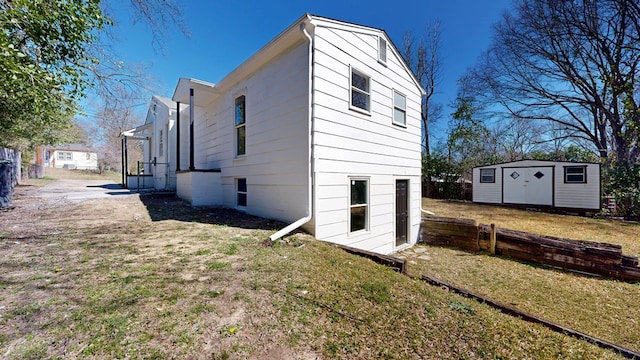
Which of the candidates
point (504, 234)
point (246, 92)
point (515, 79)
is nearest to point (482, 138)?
point (515, 79)

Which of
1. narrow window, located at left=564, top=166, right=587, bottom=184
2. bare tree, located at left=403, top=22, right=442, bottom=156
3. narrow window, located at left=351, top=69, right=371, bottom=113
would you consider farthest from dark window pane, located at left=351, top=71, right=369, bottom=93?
bare tree, located at left=403, top=22, right=442, bottom=156

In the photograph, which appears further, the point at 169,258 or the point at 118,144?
A: the point at 118,144

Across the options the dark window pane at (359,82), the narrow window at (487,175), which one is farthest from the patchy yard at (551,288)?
the narrow window at (487,175)

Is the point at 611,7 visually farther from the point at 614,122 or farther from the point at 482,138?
the point at 482,138

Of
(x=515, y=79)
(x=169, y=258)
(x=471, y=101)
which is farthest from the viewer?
(x=471, y=101)

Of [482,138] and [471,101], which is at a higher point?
[471,101]

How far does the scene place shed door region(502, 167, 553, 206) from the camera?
14297 millimetres

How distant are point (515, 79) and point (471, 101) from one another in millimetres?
3442

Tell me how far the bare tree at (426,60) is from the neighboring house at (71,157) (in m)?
44.1

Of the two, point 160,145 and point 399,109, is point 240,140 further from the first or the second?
point 160,145

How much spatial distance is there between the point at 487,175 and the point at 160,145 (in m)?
19.9

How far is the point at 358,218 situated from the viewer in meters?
6.09

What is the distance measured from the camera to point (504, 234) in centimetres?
680

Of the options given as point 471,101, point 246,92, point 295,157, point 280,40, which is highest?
point 471,101
